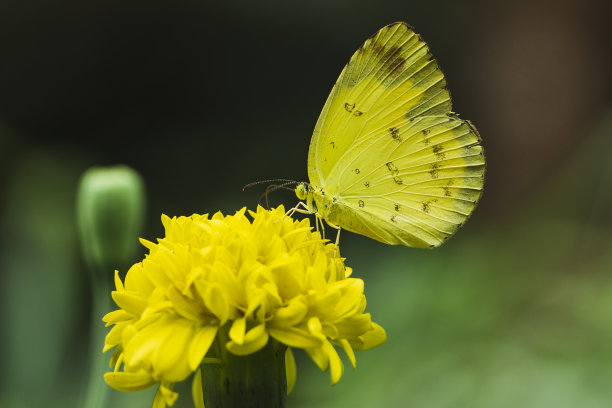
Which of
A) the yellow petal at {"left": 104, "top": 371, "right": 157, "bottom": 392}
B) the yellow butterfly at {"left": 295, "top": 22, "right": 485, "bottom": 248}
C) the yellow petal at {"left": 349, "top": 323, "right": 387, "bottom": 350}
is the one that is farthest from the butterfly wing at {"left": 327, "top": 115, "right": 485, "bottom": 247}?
the yellow petal at {"left": 104, "top": 371, "right": 157, "bottom": 392}

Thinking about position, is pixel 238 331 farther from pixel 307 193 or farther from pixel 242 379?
pixel 307 193

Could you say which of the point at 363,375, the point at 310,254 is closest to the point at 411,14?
the point at 363,375

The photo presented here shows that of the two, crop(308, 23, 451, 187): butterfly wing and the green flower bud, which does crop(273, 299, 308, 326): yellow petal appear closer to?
crop(308, 23, 451, 187): butterfly wing

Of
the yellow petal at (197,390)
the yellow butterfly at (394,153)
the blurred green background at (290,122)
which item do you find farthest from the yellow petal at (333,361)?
the blurred green background at (290,122)

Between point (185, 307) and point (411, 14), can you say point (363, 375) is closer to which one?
point (185, 307)

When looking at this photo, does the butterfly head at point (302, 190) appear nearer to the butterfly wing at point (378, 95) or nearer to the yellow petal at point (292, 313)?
the butterfly wing at point (378, 95)

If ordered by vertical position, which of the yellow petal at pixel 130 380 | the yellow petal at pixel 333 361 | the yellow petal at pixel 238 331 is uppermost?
the yellow petal at pixel 238 331

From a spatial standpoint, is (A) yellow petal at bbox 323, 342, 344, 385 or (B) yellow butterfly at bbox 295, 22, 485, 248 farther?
(B) yellow butterfly at bbox 295, 22, 485, 248
